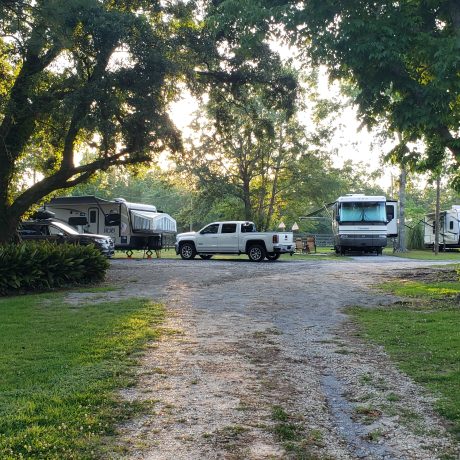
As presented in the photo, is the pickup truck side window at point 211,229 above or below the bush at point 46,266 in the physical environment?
above

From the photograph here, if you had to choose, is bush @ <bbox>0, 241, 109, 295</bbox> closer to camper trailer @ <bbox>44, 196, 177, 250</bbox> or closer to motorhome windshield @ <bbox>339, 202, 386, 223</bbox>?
camper trailer @ <bbox>44, 196, 177, 250</bbox>

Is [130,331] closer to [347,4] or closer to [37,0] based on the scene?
[347,4]

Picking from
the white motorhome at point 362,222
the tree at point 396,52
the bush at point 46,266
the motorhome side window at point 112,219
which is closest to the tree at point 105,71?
the tree at point 396,52

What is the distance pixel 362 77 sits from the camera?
1172cm

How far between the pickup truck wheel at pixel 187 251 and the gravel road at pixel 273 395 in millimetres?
16796

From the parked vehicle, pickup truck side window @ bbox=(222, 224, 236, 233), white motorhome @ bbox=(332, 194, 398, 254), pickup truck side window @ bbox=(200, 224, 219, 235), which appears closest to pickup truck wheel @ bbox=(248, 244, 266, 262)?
pickup truck side window @ bbox=(222, 224, 236, 233)

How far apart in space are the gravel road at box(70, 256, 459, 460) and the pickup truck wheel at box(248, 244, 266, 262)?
15038mm

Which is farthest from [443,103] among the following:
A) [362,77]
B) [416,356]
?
[416,356]

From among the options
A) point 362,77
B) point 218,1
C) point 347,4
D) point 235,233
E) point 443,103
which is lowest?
point 235,233

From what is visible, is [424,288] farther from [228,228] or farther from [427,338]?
[228,228]

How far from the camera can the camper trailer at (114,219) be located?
29719 mm

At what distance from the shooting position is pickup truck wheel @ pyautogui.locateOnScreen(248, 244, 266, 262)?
82.7ft

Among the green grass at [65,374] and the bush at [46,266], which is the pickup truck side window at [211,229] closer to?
the bush at [46,266]

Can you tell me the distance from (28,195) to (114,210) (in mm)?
12563
